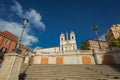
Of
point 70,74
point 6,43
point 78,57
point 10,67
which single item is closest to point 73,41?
point 78,57

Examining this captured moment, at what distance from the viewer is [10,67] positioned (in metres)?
7.08

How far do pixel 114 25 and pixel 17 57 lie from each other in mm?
53747

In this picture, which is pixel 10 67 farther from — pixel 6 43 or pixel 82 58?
pixel 6 43

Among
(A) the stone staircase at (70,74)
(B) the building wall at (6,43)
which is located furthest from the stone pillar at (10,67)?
(B) the building wall at (6,43)

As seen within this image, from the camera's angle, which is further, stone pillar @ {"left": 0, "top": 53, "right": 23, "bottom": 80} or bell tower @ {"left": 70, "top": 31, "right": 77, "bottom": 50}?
bell tower @ {"left": 70, "top": 31, "right": 77, "bottom": 50}

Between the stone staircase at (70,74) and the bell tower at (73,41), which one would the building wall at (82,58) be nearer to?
the stone staircase at (70,74)

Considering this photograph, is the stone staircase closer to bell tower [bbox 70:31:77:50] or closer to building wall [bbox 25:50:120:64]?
building wall [bbox 25:50:120:64]

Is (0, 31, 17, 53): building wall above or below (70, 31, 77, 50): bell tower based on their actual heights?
below

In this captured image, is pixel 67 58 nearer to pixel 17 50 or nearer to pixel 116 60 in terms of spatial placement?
pixel 116 60

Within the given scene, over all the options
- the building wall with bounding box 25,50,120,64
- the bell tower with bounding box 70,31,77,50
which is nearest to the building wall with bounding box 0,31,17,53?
the building wall with bounding box 25,50,120,64

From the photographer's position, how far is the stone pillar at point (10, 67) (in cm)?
679

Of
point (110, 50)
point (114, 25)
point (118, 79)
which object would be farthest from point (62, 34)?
point (118, 79)

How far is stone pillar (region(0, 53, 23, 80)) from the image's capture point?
679 cm

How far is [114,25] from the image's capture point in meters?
49.9
